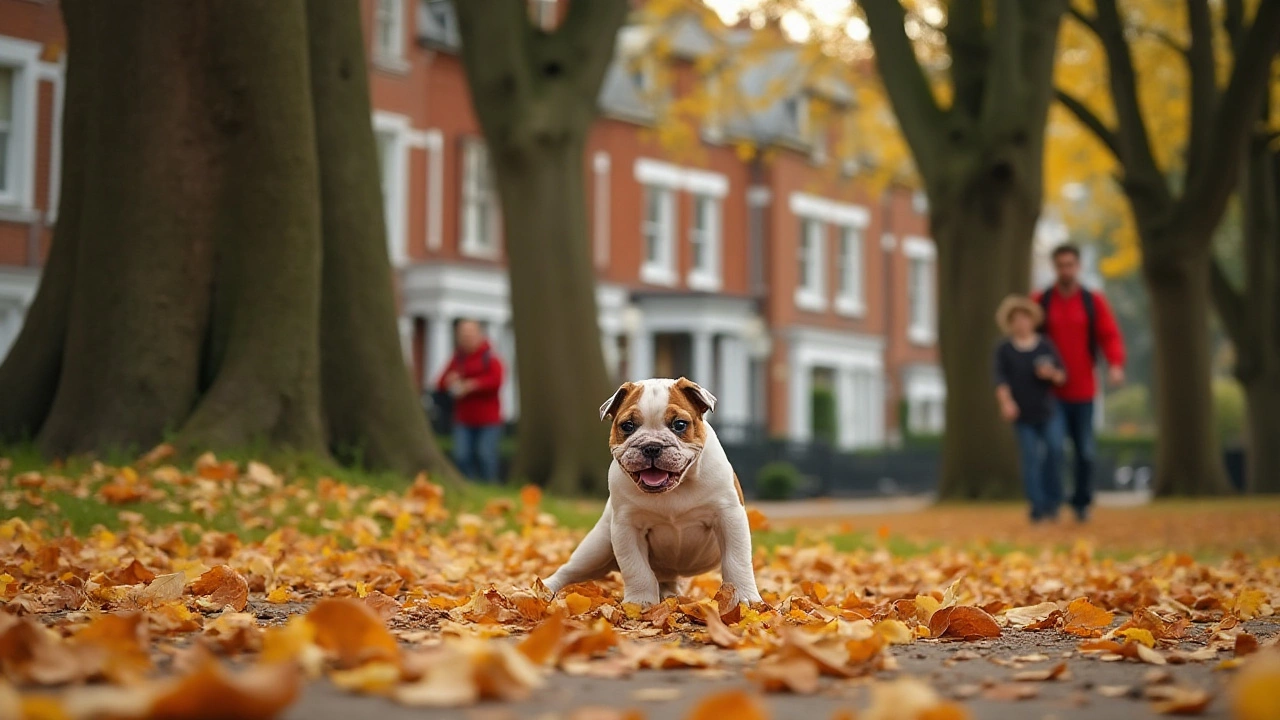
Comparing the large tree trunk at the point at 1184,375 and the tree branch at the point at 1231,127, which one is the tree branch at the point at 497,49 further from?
the large tree trunk at the point at 1184,375

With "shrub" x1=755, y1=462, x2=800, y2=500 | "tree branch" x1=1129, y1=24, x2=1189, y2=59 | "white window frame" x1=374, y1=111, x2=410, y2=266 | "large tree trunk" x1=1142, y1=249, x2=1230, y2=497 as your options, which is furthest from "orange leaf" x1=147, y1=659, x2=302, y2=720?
"white window frame" x1=374, y1=111, x2=410, y2=266

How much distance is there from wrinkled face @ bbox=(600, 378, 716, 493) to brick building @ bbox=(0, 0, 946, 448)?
21037 mm

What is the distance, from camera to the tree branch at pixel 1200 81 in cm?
1944

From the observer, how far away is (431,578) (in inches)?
259

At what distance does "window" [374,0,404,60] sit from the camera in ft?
105

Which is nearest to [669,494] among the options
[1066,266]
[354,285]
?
[354,285]

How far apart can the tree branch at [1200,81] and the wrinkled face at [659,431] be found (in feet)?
51.8

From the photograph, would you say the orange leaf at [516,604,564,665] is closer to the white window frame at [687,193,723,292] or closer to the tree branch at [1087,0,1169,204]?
the tree branch at [1087,0,1169,204]

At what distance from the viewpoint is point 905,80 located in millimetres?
17922

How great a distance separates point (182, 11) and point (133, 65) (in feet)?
1.47

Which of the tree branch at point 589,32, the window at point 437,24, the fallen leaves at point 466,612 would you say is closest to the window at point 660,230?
the window at point 437,24

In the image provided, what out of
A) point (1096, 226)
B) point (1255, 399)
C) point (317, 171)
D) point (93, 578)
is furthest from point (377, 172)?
point (1096, 226)

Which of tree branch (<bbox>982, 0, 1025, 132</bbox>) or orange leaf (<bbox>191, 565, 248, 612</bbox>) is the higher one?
tree branch (<bbox>982, 0, 1025, 132</bbox>)

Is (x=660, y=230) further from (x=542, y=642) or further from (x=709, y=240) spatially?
(x=542, y=642)
